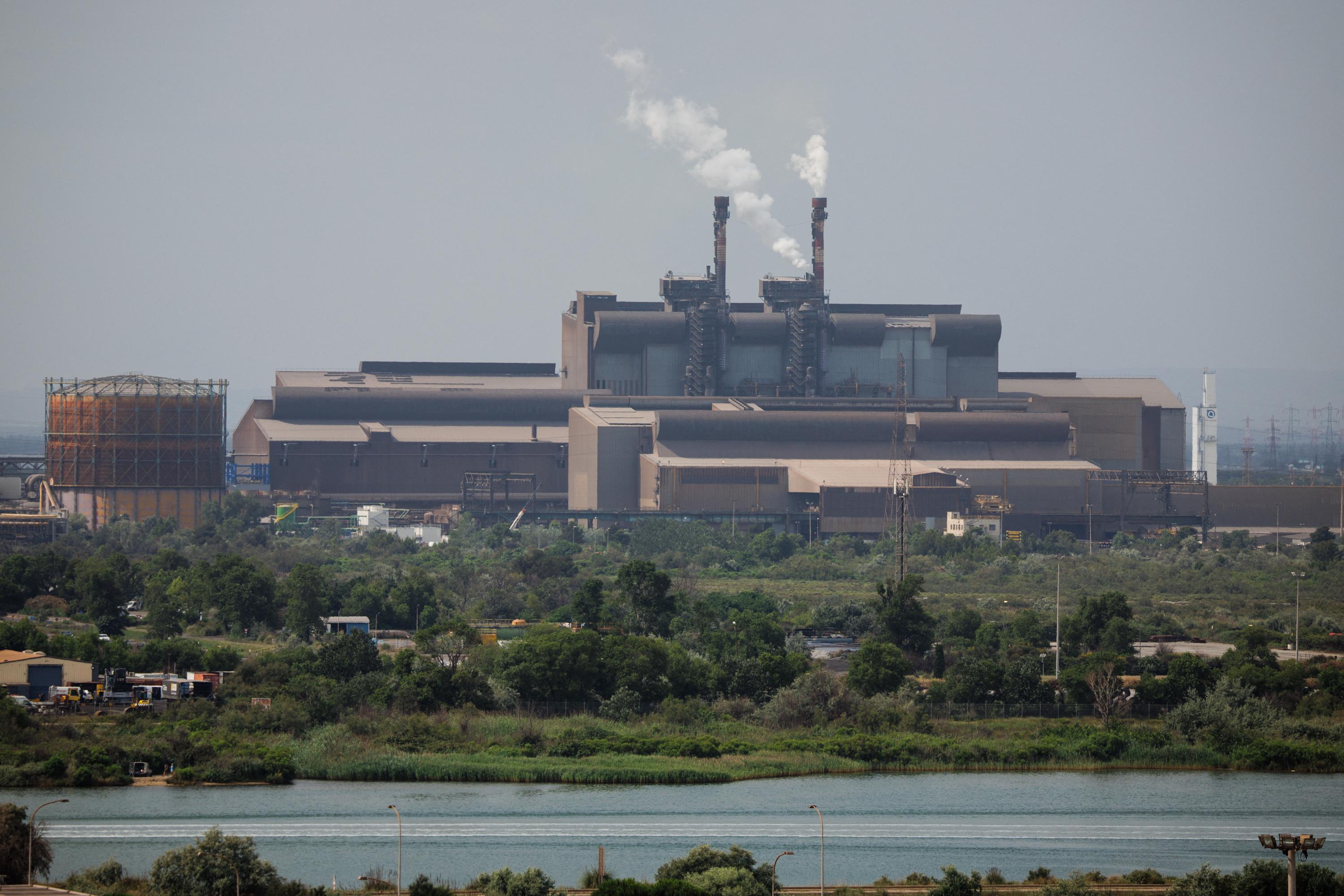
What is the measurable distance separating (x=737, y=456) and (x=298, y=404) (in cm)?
3640

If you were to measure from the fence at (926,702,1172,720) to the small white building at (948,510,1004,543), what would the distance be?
65975mm

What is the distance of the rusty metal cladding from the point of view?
12850 centimetres

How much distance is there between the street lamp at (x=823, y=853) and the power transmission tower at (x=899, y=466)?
188 ft

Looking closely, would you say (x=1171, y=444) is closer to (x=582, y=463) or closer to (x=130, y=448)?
(x=582, y=463)

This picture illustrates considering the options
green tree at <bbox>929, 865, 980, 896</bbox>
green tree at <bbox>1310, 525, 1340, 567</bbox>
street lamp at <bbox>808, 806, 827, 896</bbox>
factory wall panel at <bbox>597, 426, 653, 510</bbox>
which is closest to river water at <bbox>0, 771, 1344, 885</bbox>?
street lamp at <bbox>808, 806, 827, 896</bbox>

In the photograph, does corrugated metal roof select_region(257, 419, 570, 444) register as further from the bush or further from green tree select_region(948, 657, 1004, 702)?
the bush

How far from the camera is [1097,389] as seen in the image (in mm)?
158750

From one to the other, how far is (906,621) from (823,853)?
3019cm

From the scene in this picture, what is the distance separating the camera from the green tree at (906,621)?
71625mm

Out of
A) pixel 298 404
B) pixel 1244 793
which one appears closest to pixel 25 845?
pixel 1244 793

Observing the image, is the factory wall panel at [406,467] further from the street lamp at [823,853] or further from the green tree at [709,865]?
the green tree at [709,865]

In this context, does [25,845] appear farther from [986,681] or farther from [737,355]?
[737,355]

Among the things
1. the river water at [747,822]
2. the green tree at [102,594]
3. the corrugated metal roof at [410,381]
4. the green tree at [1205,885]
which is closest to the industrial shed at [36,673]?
the river water at [747,822]

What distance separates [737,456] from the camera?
451ft
